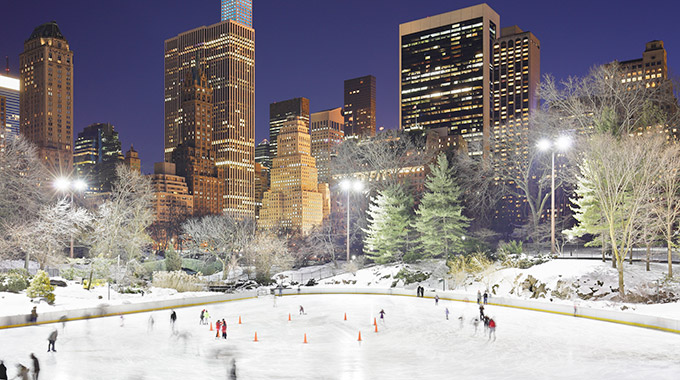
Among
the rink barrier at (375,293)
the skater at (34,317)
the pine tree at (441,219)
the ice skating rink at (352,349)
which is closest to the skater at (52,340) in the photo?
the ice skating rink at (352,349)

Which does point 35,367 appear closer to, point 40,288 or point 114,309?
point 114,309

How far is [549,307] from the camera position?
35250 mm

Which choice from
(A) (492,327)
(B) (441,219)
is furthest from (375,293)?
(A) (492,327)

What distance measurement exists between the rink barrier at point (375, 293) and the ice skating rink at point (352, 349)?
3.71 ft

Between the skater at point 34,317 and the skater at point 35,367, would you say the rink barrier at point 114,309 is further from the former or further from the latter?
the skater at point 35,367

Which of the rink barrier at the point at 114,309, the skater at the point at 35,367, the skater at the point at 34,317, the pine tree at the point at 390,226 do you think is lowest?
the rink barrier at the point at 114,309

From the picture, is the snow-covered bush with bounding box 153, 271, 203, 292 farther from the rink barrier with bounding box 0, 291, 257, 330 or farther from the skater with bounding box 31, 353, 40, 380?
the skater with bounding box 31, 353, 40, 380

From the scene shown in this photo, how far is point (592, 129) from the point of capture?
48.0 meters

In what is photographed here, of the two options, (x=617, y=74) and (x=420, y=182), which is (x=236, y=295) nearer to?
(x=617, y=74)

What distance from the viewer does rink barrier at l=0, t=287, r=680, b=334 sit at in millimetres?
28672

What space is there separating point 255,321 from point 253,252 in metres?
29.8

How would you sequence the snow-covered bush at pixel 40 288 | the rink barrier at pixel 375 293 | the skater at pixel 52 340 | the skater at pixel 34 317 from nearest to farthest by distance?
1. the skater at pixel 52 340
2. the rink barrier at pixel 375 293
3. the skater at pixel 34 317
4. the snow-covered bush at pixel 40 288

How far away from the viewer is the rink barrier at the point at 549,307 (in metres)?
27.7

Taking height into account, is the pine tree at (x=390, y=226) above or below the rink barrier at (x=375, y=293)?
above
